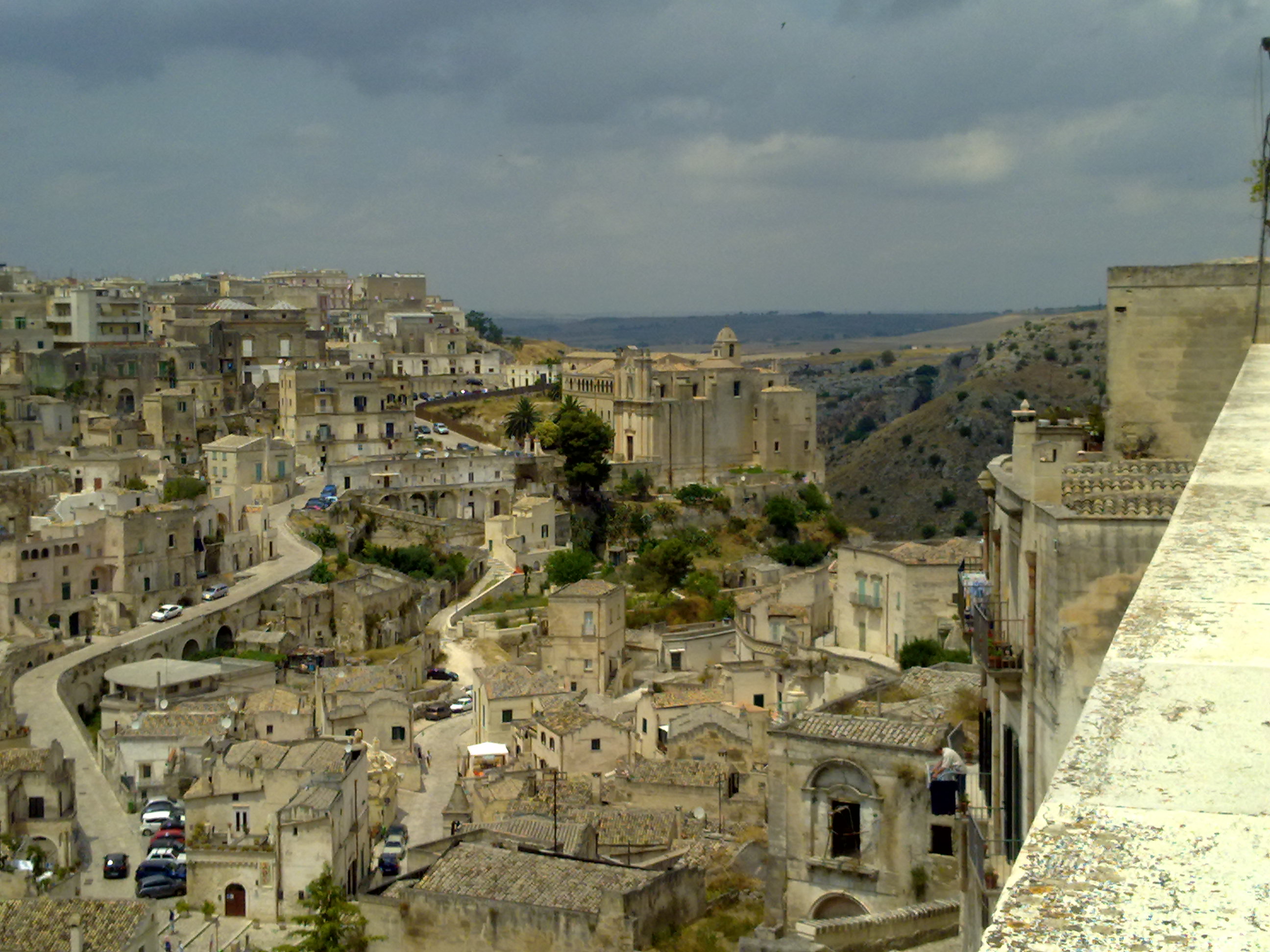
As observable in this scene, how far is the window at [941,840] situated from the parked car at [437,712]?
18528 mm

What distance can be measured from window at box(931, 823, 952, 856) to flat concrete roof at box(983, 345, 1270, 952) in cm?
1239

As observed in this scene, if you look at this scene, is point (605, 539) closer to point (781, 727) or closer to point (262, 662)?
point (262, 662)

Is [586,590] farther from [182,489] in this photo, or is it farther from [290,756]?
[182,489]

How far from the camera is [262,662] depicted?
117 feet

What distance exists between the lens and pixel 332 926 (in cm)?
1944

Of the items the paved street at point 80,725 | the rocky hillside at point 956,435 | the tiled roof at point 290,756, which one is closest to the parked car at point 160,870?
the paved street at point 80,725

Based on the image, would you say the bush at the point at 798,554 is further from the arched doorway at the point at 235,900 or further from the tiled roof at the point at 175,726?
the arched doorway at the point at 235,900

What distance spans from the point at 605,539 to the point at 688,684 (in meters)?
16.3

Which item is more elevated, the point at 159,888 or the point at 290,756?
the point at 290,756

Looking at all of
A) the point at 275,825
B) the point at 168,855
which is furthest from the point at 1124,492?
the point at 168,855

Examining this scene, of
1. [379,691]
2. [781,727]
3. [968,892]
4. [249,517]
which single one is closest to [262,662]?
[379,691]

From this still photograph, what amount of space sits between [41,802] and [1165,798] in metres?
25.2

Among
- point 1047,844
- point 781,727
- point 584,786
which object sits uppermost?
point 1047,844

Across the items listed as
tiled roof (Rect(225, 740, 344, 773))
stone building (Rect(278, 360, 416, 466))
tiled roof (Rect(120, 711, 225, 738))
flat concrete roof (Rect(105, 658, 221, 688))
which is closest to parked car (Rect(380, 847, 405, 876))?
tiled roof (Rect(225, 740, 344, 773))
